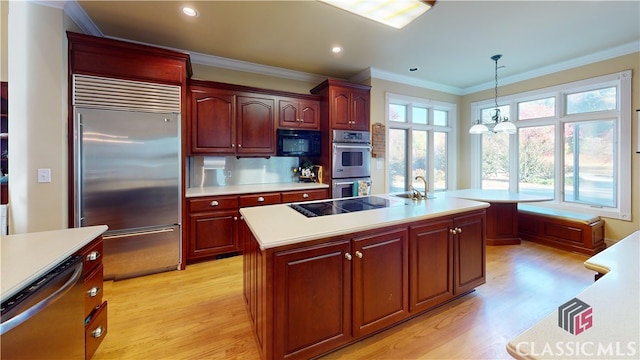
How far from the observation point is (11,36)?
7.24ft

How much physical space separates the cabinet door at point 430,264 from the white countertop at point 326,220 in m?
0.14

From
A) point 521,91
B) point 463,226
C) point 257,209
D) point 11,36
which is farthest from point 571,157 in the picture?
point 11,36

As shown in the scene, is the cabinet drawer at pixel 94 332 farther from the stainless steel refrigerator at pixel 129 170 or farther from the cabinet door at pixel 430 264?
the cabinet door at pixel 430 264

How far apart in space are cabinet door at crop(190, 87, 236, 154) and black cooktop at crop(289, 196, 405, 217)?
1.80m

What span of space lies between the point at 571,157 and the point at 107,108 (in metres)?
6.41

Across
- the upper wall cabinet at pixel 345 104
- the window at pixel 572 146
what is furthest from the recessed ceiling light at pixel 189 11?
the window at pixel 572 146

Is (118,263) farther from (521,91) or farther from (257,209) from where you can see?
(521,91)

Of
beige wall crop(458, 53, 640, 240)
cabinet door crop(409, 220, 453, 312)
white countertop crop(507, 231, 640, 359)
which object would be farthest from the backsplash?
beige wall crop(458, 53, 640, 240)

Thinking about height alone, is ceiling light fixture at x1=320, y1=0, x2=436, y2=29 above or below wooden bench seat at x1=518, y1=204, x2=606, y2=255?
above

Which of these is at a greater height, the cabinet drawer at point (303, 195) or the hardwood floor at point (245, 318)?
the cabinet drawer at point (303, 195)

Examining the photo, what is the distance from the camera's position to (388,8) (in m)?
2.34

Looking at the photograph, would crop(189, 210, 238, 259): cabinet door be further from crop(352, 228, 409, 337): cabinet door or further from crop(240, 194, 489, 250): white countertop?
crop(352, 228, 409, 337): cabinet door

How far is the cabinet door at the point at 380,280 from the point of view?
1.70 metres

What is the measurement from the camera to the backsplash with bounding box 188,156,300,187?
12.2 ft
